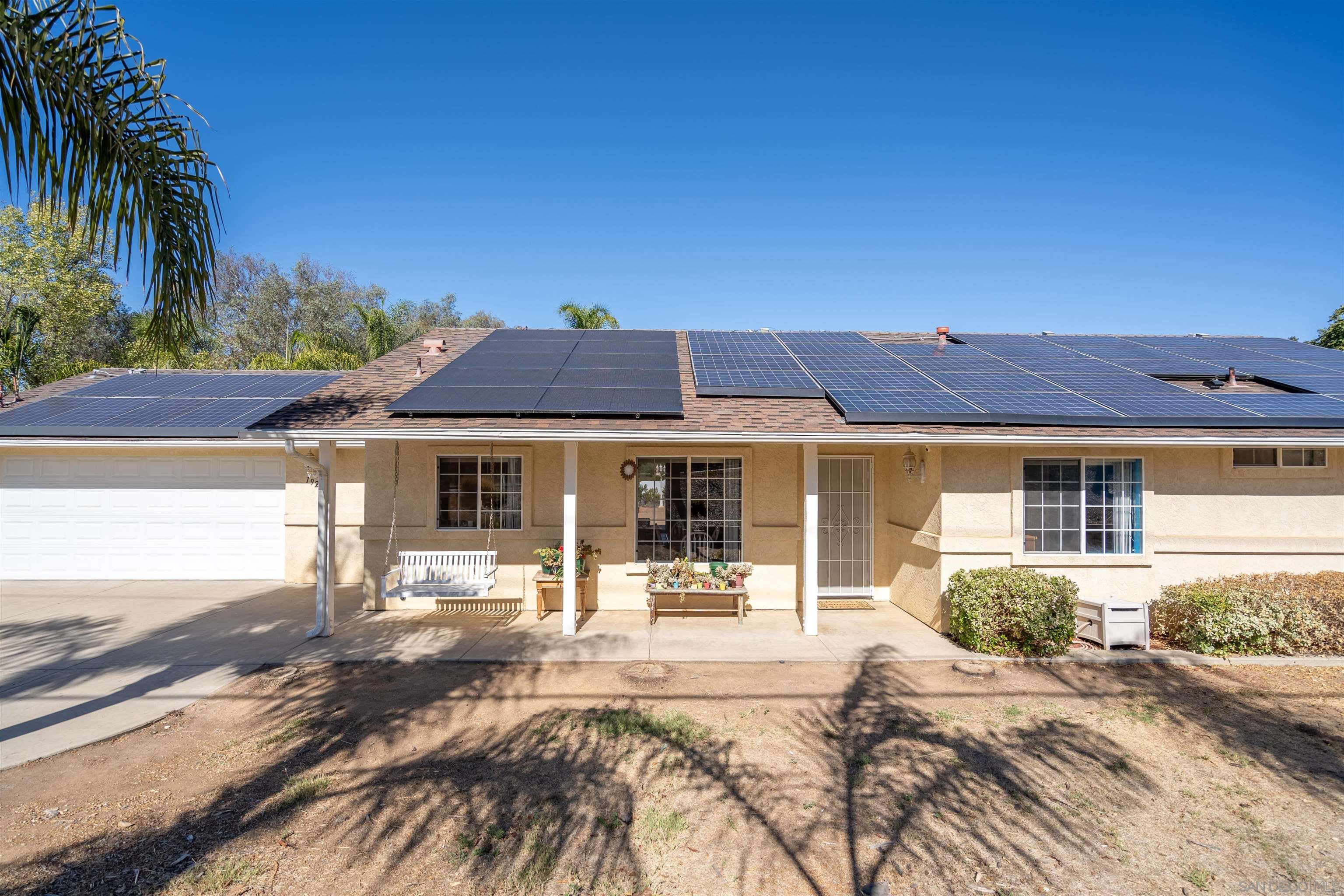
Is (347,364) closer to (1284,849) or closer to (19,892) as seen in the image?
(19,892)

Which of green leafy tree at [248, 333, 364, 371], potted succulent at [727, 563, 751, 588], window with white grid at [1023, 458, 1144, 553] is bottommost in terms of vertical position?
potted succulent at [727, 563, 751, 588]

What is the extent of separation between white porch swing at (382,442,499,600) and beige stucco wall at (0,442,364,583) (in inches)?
86.4

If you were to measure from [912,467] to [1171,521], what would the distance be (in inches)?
145

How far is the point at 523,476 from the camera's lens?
30.9ft

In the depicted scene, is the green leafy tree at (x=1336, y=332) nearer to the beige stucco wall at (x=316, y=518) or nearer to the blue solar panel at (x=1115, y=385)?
the blue solar panel at (x=1115, y=385)

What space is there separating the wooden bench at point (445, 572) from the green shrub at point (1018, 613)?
6.45 meters

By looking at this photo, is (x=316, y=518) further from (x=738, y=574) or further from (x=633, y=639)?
(x=738, y=574)

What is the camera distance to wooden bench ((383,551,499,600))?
809 centimetres

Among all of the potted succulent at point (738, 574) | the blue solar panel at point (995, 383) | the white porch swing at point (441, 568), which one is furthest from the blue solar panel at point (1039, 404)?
the white porch swing at point (441, 568)

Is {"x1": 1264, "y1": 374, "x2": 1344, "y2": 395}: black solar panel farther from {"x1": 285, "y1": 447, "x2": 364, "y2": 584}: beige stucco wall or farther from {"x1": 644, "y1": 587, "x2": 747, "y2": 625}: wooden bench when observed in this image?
{"x1": 285, "y1": 447, "x2": 364, "y2": 584}: beige stucco wall

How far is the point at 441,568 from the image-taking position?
8.95 meters

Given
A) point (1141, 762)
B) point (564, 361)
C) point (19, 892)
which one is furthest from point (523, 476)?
point (1141, 762)

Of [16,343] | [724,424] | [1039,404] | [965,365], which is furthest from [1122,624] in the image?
[16,343]

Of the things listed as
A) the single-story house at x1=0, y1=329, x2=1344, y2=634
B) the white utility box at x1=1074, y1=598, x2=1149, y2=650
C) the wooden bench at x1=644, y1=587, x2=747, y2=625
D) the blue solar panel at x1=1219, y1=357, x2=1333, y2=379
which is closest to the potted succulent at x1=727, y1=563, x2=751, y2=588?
the wooden bench at x1=644, y1=587, x2=747, y2=625
